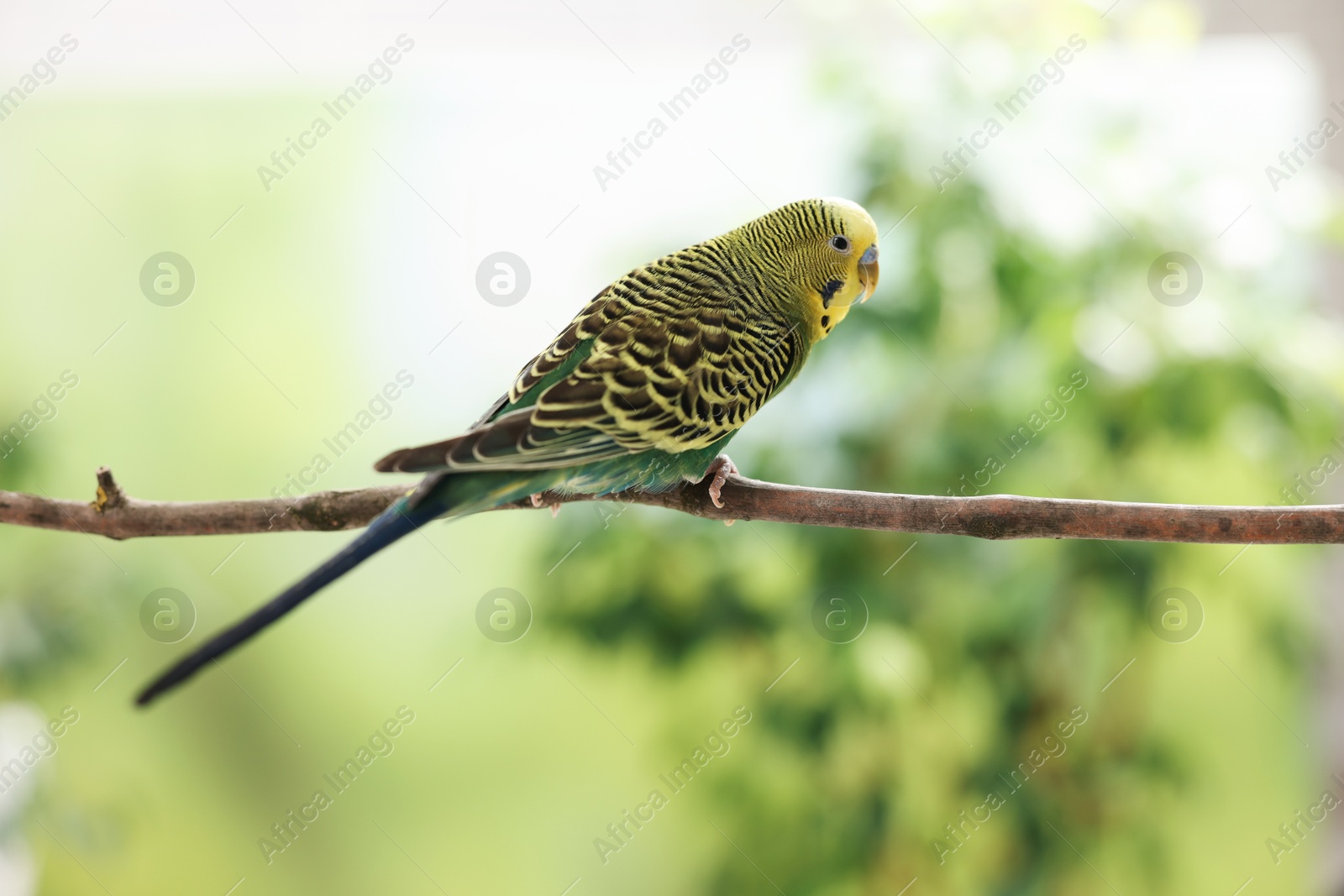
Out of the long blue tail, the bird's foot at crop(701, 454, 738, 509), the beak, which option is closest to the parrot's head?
the beak

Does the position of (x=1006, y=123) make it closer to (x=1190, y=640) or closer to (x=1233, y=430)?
(x=1233, y=430)

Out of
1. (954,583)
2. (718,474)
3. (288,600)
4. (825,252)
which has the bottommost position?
(954,583)

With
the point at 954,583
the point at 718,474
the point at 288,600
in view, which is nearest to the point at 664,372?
the point at 718,474

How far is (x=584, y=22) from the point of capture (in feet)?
9.71

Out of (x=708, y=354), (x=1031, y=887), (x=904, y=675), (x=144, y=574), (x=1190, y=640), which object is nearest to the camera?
(x=708, y=354)

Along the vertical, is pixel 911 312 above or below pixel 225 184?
below

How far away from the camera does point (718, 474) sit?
4.47 feet

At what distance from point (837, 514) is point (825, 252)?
13.2 inches

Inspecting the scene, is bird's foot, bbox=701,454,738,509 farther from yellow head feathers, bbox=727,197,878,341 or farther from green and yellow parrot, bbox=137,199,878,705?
yellow head feathers, bbox=727,197,878,341

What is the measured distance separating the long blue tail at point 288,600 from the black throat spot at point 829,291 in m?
0.61

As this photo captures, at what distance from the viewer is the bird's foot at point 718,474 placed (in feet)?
4.41

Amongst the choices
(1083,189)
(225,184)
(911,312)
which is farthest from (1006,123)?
(225,184)

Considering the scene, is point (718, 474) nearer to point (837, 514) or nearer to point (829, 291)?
point (837, 514)

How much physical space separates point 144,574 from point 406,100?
1.56 metres
